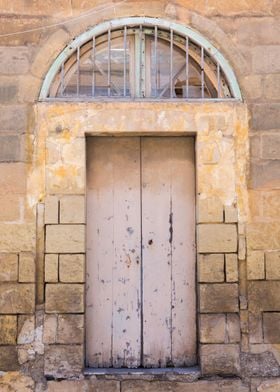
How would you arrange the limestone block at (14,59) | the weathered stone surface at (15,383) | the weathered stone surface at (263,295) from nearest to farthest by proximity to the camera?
1. the weathered stone surface at (15,383)
2. the weathered stone surface at (263,295)
3. the limestone block at (14,59)

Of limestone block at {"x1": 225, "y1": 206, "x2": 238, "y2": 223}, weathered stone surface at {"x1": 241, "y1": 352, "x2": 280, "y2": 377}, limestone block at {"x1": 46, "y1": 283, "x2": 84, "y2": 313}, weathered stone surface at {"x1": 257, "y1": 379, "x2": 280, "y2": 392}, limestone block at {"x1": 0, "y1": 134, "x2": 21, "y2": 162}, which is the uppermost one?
limestone block at {"x1": 0, "y1": 134, "x2": 21, "y2": 162}

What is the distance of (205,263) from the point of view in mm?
5266

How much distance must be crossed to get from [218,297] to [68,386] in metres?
1.49

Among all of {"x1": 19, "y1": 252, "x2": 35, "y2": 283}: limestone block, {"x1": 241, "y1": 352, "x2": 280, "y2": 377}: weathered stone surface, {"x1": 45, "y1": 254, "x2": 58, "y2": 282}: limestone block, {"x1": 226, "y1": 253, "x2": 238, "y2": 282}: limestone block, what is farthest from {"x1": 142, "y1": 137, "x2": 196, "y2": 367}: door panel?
{"x1": 19, "y1": 252, "x2": 35, "y2": 283}: limestone block

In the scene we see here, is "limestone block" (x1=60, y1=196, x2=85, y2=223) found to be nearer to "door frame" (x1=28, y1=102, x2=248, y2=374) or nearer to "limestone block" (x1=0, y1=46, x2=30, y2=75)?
"door frame" (x1=28, y1=102, x2=248, y2=374)

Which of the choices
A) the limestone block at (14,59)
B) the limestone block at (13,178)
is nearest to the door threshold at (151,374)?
the limestone block at (13,178)

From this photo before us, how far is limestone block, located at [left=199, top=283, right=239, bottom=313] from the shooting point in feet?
17.2

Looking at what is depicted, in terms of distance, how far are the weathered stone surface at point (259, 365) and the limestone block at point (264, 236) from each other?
93cm

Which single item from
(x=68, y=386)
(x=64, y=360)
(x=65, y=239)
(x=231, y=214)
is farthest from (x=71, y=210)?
(x=68, y=386)

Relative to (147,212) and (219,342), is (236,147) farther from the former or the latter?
(219,342)

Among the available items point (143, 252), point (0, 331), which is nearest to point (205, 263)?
point (143, 252)

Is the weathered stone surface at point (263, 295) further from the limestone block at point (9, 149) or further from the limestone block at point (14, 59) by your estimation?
the limestone block at point (14, 59)

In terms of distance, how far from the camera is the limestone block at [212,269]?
5254 millimetres

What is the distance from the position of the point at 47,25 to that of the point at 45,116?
833mm
